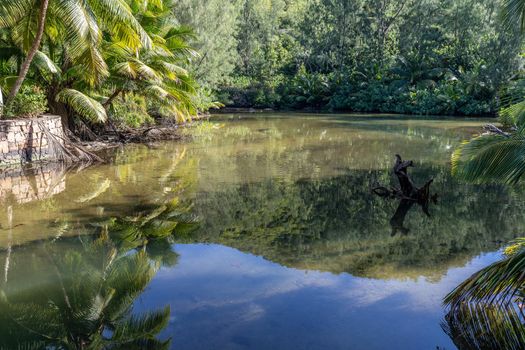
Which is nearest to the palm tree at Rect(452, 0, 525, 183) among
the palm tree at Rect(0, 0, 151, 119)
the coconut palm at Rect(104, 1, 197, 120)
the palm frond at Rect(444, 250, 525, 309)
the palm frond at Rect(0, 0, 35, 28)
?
the palm frond at Rect(444, 250, 525, 309)

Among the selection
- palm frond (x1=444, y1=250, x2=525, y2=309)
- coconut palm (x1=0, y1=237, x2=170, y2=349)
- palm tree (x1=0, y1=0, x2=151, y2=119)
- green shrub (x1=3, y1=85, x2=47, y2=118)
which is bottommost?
coconut palm (x1=0, y1=237, x2=170, y2=349)

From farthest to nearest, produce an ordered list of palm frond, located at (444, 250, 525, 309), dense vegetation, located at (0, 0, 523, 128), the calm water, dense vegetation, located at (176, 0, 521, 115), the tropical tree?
dense vegetation, located at (176, 0, 521, 115) < dense vegetation, located at (0, 0, 523, 128) < the tropical tree < the calm water < palm frond, located at (444, 250, 525, 309)

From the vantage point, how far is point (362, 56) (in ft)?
135

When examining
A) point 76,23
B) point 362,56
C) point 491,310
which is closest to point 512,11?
point 491,310

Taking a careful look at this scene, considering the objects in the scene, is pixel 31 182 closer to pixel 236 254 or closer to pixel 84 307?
pixel 236 254

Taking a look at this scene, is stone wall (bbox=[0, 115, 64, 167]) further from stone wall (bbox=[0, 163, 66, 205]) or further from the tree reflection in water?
the tree reflection in water

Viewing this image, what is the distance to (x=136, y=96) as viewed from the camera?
20297mm

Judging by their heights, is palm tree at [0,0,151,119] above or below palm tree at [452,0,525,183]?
above

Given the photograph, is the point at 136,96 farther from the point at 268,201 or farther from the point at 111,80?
the point at 268,201

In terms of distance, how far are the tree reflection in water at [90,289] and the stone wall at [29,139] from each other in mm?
6250

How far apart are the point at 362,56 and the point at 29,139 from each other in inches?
1269

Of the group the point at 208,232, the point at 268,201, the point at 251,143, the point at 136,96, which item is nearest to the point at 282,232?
the point at 208,232

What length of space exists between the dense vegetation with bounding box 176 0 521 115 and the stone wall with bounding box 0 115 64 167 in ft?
54.1

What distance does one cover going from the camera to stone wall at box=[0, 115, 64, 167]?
13.3 meters
